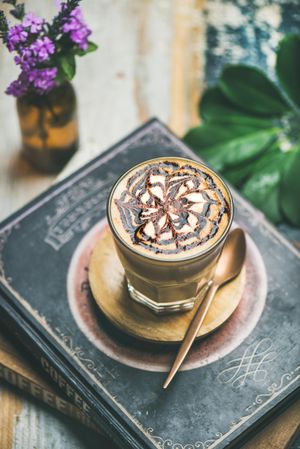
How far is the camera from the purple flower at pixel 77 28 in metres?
1.19

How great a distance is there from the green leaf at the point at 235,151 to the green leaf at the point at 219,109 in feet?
0.15

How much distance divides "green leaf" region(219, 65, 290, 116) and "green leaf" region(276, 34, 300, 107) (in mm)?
36

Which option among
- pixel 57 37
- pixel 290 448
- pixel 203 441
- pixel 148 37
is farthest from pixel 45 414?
pixel 148 37

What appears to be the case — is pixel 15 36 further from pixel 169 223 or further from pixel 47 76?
pixel 169 223

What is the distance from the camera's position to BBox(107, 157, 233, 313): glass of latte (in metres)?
1.00

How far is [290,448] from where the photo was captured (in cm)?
121

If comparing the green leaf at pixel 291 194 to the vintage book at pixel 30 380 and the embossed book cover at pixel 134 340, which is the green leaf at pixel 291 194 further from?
the vintage book at pixel 30 380

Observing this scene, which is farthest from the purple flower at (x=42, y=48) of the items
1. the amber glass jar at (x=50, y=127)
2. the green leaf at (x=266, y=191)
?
the green leaf at (x=266, y=191)

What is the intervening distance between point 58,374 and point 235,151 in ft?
2.11

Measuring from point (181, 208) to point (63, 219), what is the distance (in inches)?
12.8

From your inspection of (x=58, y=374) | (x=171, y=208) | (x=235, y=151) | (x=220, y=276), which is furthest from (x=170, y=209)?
(x=235, y=151)

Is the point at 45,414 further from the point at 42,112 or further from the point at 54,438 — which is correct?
the point at 42,112

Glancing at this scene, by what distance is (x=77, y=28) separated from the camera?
1200 millimetres

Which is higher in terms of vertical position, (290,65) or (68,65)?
(68,65)
